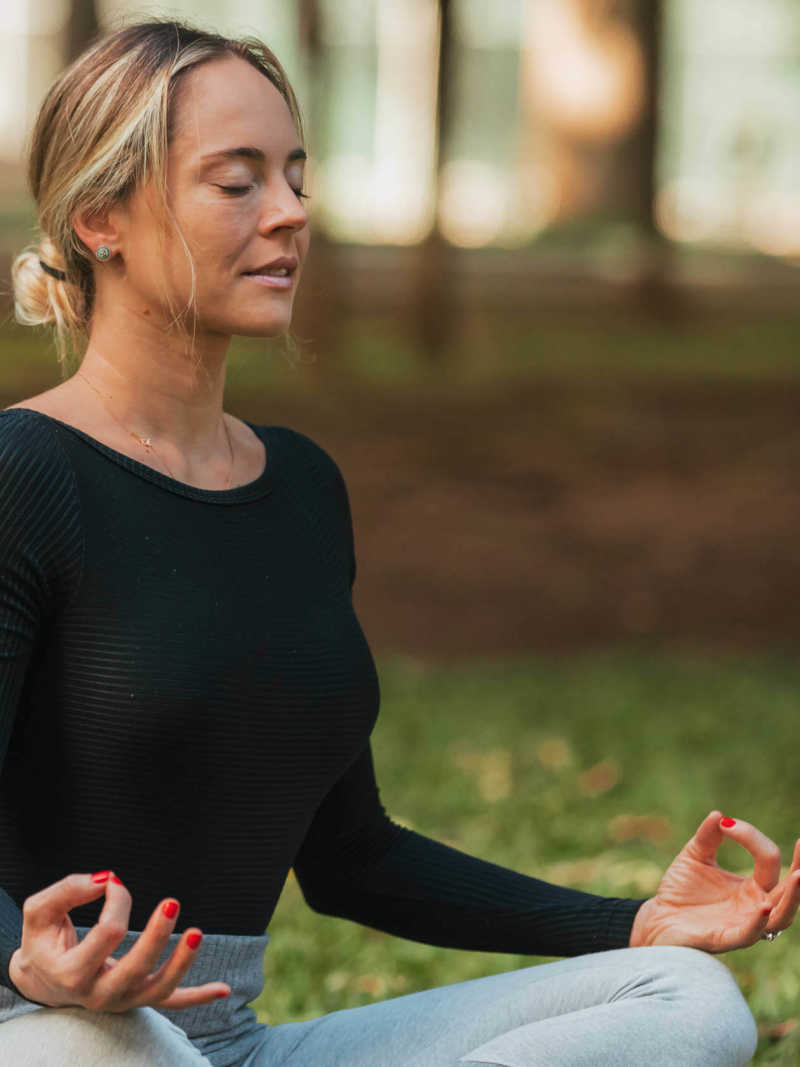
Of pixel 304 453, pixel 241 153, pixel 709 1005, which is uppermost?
pixel 241 153

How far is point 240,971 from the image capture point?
2209mm

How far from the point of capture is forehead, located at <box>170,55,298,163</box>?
2189 mm

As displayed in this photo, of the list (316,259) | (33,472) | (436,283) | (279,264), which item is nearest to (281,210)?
(279,264)

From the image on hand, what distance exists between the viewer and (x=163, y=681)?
→ 2016 millimetres

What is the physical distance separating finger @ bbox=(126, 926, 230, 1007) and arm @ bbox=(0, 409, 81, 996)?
359mm

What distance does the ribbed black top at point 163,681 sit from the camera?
2.00m

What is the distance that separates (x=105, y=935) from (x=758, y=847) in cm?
95

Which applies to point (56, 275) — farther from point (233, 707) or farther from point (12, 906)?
point (12, 906)

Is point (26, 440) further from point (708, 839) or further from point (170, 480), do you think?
point (708, 839)

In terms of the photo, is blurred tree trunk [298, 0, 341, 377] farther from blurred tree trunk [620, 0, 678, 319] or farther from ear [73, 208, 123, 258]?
ear [73, 208, 123, 258]

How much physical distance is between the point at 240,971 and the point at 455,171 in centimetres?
1382

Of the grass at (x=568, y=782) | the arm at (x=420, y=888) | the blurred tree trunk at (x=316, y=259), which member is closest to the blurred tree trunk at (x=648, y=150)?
the blurred tree trunk at (x=316, y=259)

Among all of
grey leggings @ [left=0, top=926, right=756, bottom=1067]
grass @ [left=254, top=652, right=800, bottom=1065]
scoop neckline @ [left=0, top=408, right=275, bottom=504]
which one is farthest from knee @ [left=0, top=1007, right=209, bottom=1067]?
grass @ [left=254, top=652, right=800, bottom=1065]

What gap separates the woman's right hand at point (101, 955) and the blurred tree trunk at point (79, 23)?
31.4ft
